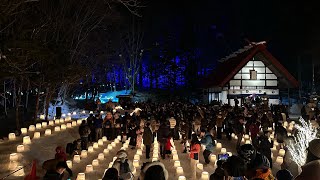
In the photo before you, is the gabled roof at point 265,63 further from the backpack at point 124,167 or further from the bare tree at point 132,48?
the backpack at point 124,167

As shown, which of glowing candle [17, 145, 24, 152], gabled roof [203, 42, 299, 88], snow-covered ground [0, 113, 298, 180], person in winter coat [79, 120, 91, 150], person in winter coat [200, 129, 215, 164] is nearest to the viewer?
snow-covered ground [0, 113, 298, 180]

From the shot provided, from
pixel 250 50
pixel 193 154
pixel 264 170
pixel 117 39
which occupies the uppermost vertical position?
pixel 117 39

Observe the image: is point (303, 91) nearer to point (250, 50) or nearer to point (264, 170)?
point (250, 50)

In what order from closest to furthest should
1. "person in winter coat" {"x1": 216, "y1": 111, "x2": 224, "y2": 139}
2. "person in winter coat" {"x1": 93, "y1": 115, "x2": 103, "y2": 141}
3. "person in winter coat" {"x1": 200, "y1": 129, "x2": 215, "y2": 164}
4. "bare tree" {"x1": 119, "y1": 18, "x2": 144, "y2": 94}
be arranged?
1. "person in winter coat" {"x1": 200, "y1": 129, "x2": 215, "y2": 164}
2. "person in winter coat" {"x1": 93, "y1": 115, "x2": 103, "y2": 141}
3. "person in winter coat" {"x1": 216, "y1": 111, "x2": 224, "y2": 139}
4. "bare tree" {"x1": 119, "y1": 18, "x2": 144, "y2": 94}

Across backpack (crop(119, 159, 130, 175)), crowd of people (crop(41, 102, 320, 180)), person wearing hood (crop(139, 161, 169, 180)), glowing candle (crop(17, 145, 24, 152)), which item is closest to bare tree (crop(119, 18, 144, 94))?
crowd of people (crop(41, 102, 320, 180))

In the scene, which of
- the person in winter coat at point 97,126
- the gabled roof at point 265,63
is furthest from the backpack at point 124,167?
the gabled roof at point 265,63

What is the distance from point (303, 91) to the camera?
35.5 meters

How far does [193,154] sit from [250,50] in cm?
1959

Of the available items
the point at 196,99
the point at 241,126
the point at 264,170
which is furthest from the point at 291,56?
→ the point at 264,170

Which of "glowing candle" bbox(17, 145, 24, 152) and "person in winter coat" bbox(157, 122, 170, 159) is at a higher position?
"person in winter coat" bbox(157, 122, 170, 159)

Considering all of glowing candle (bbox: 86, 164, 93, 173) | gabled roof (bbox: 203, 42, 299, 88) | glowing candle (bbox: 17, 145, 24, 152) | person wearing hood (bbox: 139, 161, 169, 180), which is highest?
gabled roof (bbox: 203, 42, 299, 88)

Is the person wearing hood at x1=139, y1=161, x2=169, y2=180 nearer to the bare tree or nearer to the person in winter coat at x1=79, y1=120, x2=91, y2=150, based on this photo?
the person in winter coat at x1=79, y1=120, x2=91, y2=150

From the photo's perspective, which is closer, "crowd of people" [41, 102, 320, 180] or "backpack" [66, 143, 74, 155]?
"crowd of people" [41, 102, 320, 180]

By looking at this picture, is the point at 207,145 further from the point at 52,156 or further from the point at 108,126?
the point at 108,126
